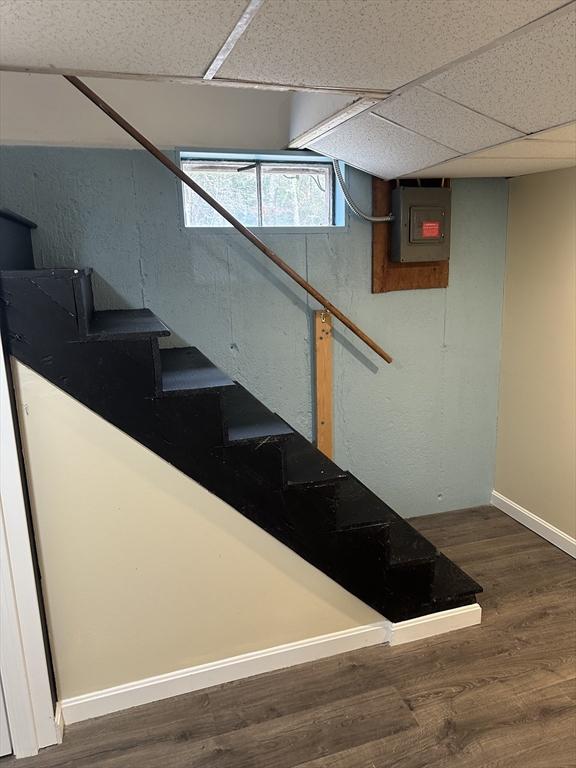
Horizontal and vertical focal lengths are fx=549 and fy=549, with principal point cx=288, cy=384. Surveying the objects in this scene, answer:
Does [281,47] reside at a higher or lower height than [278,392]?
higher

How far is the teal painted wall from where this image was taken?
2340 millimetres

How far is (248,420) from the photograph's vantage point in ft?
7.11

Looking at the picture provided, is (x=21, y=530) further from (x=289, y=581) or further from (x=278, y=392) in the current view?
(x=278, y=392)

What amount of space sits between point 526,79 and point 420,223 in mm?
1294

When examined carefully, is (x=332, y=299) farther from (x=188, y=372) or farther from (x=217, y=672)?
(x=217, y=672)

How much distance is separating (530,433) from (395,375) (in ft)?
2.76

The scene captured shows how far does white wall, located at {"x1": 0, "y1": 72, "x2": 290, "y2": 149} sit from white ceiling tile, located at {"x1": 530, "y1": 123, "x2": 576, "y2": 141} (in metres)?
1.09

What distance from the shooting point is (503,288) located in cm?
315

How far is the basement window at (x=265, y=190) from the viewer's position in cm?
261

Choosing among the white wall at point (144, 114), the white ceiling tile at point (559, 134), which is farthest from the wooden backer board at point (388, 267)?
the white ceiling tile at point (559, 134)

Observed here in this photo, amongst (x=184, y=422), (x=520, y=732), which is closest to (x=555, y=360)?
(x=520, y=732)

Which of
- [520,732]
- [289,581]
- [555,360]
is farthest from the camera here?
[555,360]

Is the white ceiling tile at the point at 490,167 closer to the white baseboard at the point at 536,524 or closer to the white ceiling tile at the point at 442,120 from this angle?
the white ceiling tile at the point at 442,120

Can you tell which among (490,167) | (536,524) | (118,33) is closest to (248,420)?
(118,33)
